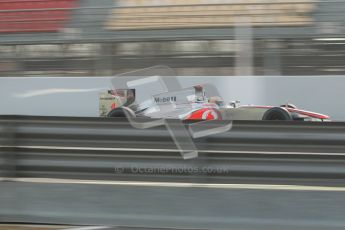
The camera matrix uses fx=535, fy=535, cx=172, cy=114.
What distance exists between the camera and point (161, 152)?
162 inches

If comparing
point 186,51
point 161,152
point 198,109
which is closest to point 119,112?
point 198,109

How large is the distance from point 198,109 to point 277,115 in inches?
69.8

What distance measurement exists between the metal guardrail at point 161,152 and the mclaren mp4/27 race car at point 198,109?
7273mm

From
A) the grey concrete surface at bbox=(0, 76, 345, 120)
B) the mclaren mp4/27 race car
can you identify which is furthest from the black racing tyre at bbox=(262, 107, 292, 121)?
the grey concrete surface at bbox=(0, 76, 345, 120)

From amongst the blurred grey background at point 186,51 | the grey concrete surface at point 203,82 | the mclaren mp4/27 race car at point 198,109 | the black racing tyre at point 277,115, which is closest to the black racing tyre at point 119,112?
the mclaren mp4/27 race car at point 198,109

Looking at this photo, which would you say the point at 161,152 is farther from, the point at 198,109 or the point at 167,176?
the point at 198,109

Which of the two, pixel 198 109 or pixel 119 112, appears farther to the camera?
pixel 119 112

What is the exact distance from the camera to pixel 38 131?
Result: 423 centimetres

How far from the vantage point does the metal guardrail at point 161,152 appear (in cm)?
397

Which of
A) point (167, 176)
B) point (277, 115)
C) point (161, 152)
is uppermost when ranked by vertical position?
point (161, 152)

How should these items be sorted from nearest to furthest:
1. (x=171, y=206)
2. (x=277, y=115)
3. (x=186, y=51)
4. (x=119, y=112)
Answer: (x=171, y=206)
(x=277, y=115)
(x=119, y=112)
(x=186, y=51)

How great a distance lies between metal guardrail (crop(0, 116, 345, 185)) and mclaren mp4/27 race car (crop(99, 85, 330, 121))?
7273 millimetres

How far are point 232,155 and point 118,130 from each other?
90 centimetres

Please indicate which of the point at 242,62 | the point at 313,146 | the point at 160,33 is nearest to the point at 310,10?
the point at 242,62
